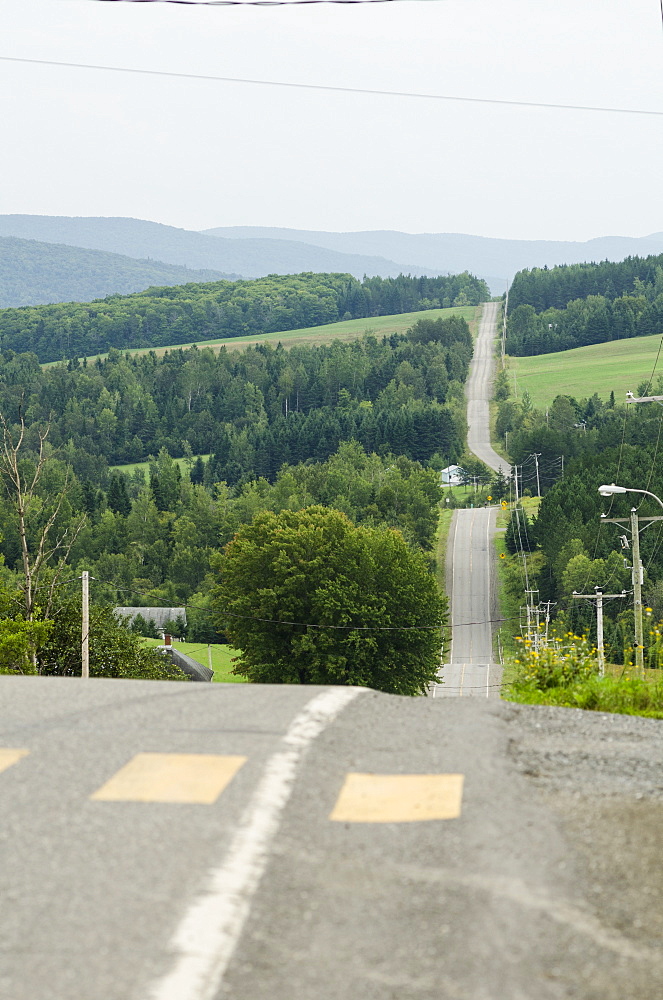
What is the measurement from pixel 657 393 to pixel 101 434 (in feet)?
305

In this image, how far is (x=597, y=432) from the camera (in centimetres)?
15250

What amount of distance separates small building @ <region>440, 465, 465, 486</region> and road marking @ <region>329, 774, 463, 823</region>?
523 feet

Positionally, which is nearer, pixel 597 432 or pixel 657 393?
pixel 597 432

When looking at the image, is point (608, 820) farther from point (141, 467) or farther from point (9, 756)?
point (141, 467)

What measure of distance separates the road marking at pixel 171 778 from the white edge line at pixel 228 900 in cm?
28

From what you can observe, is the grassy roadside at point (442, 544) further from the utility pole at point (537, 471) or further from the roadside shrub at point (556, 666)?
the roadside shrub at point (556, 666)

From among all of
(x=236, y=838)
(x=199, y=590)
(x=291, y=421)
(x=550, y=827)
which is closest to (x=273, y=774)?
(x=236, y=838)

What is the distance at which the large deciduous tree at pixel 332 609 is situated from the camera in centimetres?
5338

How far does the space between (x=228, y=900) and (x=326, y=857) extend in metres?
0.68

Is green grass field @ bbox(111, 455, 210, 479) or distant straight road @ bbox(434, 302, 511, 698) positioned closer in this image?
distant straight road @ bbox(434, 302, 511, 698)

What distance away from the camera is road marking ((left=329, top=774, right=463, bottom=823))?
634 centimetres

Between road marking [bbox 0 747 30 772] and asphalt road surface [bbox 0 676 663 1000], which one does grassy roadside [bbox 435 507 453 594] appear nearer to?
asphalt road surface [bbox 0 676 663 1000]

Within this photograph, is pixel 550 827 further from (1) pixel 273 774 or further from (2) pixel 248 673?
(2) pixel 248 673

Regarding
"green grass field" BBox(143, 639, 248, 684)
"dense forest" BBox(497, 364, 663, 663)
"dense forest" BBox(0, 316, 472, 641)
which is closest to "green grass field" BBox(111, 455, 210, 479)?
"dense forest" BBox(0, 316, 472, 641)
